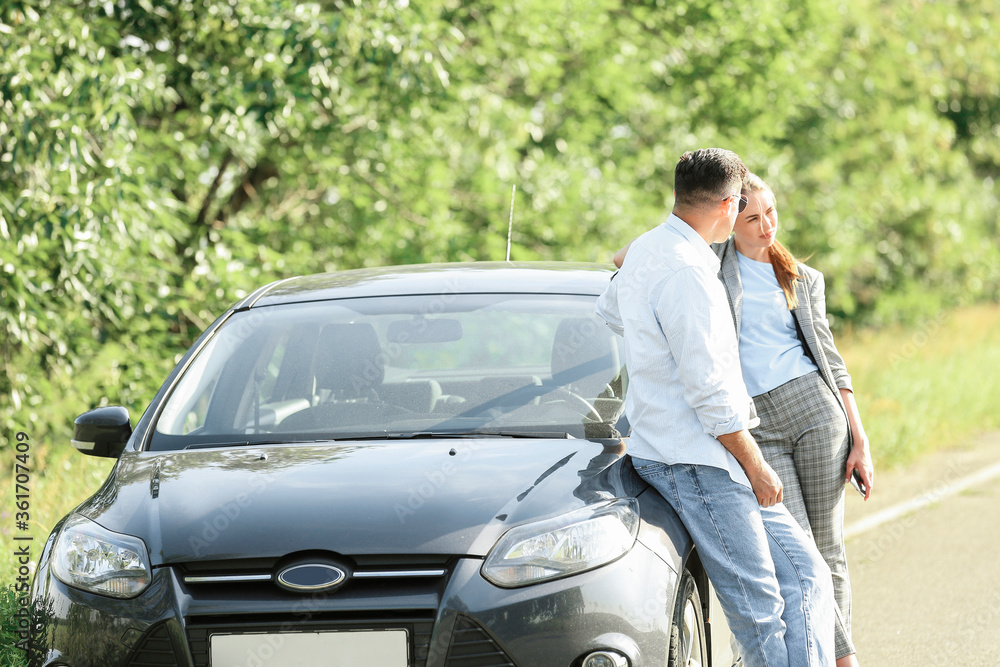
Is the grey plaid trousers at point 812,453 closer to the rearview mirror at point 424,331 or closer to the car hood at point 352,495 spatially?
the car hood at point 352,495

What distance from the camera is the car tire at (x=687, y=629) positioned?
280 centimetres

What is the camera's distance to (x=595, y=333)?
12.5ft

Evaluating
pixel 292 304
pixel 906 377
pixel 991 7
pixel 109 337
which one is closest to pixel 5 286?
pixel 109 337

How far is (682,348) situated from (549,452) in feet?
1.83

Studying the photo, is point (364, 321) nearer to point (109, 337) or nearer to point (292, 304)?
point (292, 304)

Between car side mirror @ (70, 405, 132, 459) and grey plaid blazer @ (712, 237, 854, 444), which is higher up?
grey plaid blazer @ (712, 237, 854, 444)

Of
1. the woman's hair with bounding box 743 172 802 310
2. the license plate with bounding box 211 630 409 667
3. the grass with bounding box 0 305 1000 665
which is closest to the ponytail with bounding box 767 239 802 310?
the woman's hair with bounding box 743 172 802 310

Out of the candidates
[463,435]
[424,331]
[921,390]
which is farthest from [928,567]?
[921,390]

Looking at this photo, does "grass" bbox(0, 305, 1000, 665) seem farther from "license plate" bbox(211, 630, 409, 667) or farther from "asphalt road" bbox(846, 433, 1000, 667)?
"license plate" bbox(211, 630, 409, 667)

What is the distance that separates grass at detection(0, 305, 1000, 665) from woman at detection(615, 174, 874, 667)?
104 inches

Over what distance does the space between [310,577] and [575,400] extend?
1211mm

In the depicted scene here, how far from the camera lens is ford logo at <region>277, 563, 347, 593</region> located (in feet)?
8.61

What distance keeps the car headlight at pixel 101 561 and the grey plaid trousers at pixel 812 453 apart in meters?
1.94

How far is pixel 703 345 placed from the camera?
2.76m
